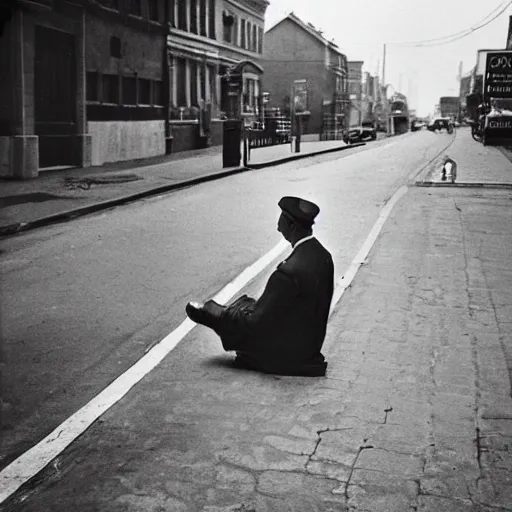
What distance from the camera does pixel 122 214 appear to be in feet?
47.4

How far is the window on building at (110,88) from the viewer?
2747 centimetres

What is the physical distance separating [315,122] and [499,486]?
74279mm

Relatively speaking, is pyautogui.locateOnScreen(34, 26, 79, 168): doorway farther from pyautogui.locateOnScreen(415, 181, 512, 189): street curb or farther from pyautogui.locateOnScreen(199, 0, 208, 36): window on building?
pyautogui.locateOnScreen(199, 0, 208, 36): window on building

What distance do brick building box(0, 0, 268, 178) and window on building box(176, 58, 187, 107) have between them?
0.04 metres

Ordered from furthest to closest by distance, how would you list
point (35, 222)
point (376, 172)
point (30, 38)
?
point (376, 172) → point (30, 38) → point (35, 222)

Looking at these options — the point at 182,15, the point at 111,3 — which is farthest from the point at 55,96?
the point at 182,15

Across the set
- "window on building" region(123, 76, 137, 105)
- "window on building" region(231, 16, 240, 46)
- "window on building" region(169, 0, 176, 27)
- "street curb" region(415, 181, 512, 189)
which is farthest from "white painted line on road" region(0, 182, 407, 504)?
"window on building" region(231, 16, 240, 46)

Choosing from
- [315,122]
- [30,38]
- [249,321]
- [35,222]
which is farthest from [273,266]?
[315,122]

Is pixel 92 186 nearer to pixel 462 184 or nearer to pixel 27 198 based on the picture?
pixel 27 198

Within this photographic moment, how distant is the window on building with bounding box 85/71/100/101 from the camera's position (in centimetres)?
2602

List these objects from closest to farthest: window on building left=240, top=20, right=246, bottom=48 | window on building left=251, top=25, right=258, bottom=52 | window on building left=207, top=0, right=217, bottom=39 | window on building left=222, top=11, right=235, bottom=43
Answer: window on building left=207, top=0, right=217, bottom=39 → window on building left=222, top=11, right=235, bottom=43 → window on building left=240, top=20, right=246, bottom=48 → window on building left=251, top=25, right=258, bottom=52

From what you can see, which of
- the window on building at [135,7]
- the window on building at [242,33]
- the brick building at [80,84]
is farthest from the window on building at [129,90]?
the window on building at [242,33]

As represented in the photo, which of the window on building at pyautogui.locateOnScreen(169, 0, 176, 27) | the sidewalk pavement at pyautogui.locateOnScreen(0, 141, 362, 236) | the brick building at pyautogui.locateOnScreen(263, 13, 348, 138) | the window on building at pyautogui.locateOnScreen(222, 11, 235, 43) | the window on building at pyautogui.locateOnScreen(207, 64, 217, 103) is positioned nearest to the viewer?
the sidewalk pavement at pyautogui.locateOnScreen(0, 141, 362, 236)

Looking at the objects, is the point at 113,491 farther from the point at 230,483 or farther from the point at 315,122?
the point at 315,122
